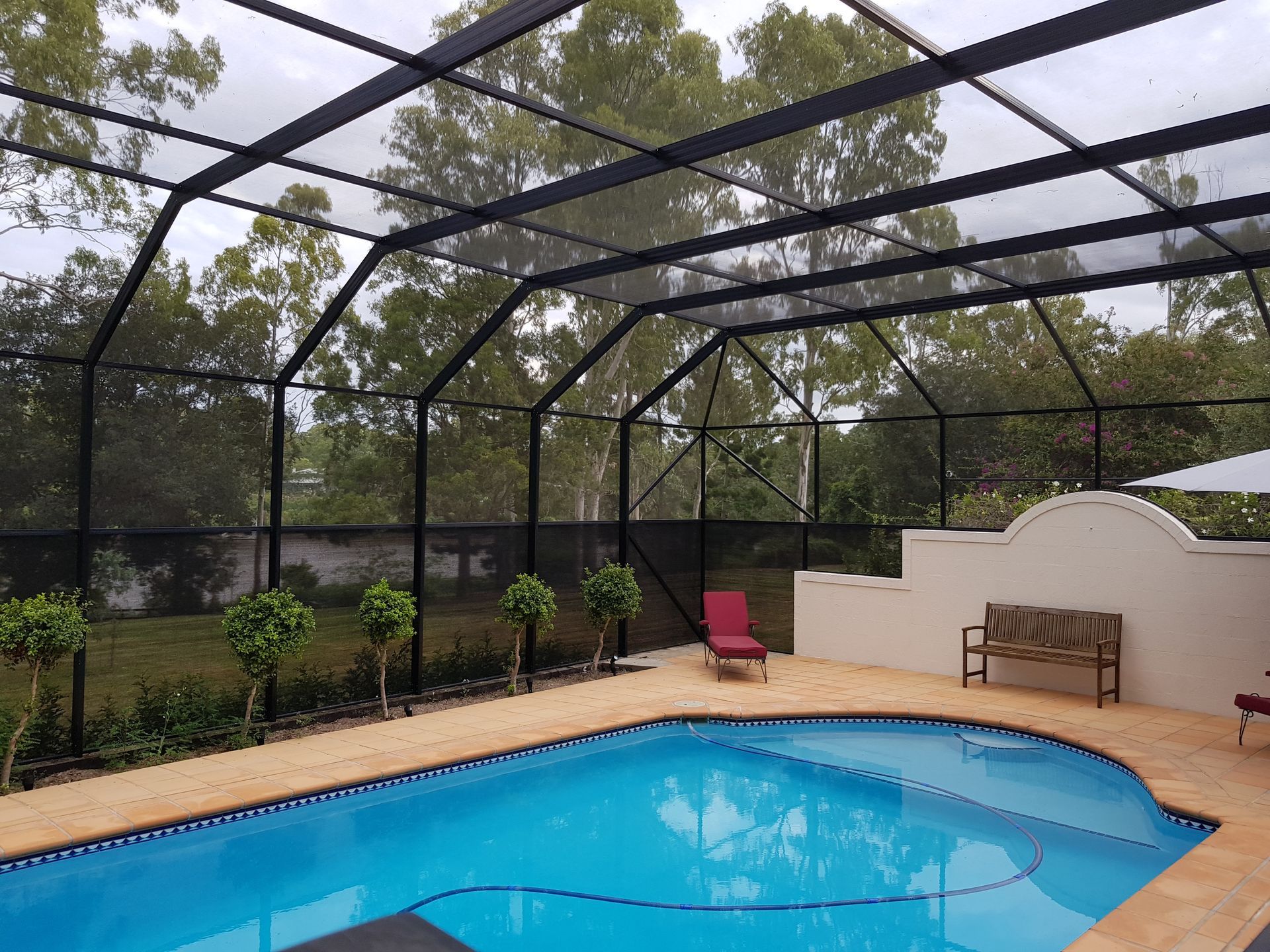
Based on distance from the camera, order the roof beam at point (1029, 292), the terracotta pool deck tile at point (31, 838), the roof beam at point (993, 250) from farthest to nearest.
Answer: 1. the roof beam at point (1029, 292)
2. the roof beam at point (993, 250)
3. the terracotta pool deck tile at point (31, 838)

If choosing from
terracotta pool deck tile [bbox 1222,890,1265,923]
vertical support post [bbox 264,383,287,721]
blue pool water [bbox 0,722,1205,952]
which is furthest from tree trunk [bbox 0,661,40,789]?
terracotta pool deck tile [bbox 1222,890,1265,923]

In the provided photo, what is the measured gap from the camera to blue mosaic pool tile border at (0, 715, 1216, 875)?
5176mm

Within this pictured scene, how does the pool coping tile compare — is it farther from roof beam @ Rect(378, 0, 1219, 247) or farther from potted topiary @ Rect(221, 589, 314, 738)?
roof beam @ Rect(378, 0, 1219, 247)

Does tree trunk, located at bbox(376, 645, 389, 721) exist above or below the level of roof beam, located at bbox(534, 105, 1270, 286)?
below

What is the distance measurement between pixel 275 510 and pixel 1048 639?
7.67 m

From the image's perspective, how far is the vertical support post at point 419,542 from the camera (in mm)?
8828

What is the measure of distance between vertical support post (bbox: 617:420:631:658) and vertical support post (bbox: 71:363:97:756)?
5911 mm

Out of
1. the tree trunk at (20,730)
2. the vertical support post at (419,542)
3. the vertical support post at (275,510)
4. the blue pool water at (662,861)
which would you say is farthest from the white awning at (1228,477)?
the tree trunk at (20,730)

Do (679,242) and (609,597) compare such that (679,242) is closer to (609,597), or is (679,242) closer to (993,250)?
(993,250)

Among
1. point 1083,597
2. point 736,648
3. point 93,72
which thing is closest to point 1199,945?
point 1083,597

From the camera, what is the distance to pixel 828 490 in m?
14.2

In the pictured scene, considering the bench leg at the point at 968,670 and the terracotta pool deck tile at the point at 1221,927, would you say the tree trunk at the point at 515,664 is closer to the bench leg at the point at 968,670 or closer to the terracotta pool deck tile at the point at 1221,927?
the bench leg at the point at 968,670

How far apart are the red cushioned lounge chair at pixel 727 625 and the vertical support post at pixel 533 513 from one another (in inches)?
77.6

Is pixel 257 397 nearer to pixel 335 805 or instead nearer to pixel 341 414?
pixel 341 414
